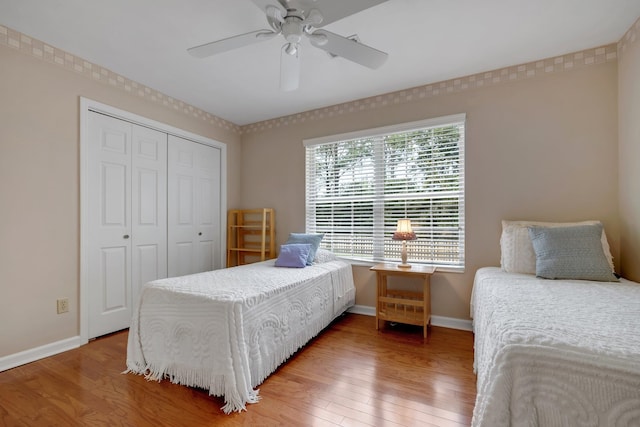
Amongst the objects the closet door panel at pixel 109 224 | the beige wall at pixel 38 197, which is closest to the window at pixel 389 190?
the closet door panel at pixel 109 224

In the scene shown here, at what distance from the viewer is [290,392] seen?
1.74 metres

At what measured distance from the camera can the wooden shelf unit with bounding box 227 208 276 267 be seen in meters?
3.81

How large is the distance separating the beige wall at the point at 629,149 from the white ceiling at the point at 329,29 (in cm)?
20

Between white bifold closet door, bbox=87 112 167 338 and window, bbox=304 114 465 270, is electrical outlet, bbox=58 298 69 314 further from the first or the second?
window, bbox=304 114 465 270

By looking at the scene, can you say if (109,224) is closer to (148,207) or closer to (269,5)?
(148,207)

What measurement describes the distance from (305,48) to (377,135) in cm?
128

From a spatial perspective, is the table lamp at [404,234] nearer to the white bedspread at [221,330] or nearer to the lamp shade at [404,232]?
the lamp shade at [404,232]

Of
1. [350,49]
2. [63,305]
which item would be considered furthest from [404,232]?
[63,305]

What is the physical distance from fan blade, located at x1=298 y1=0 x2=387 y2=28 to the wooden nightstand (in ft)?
6.81

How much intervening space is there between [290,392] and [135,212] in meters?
2.37

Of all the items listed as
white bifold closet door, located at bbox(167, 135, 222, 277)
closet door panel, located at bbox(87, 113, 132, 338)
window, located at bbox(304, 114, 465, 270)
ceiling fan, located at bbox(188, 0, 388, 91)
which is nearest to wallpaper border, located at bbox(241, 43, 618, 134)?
window, located at bbox(304, 114, 465, 270)

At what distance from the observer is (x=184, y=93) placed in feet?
10.2

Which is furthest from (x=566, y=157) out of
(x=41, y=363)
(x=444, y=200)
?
(x=41, y=363)

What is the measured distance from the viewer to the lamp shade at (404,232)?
8.88 feet
